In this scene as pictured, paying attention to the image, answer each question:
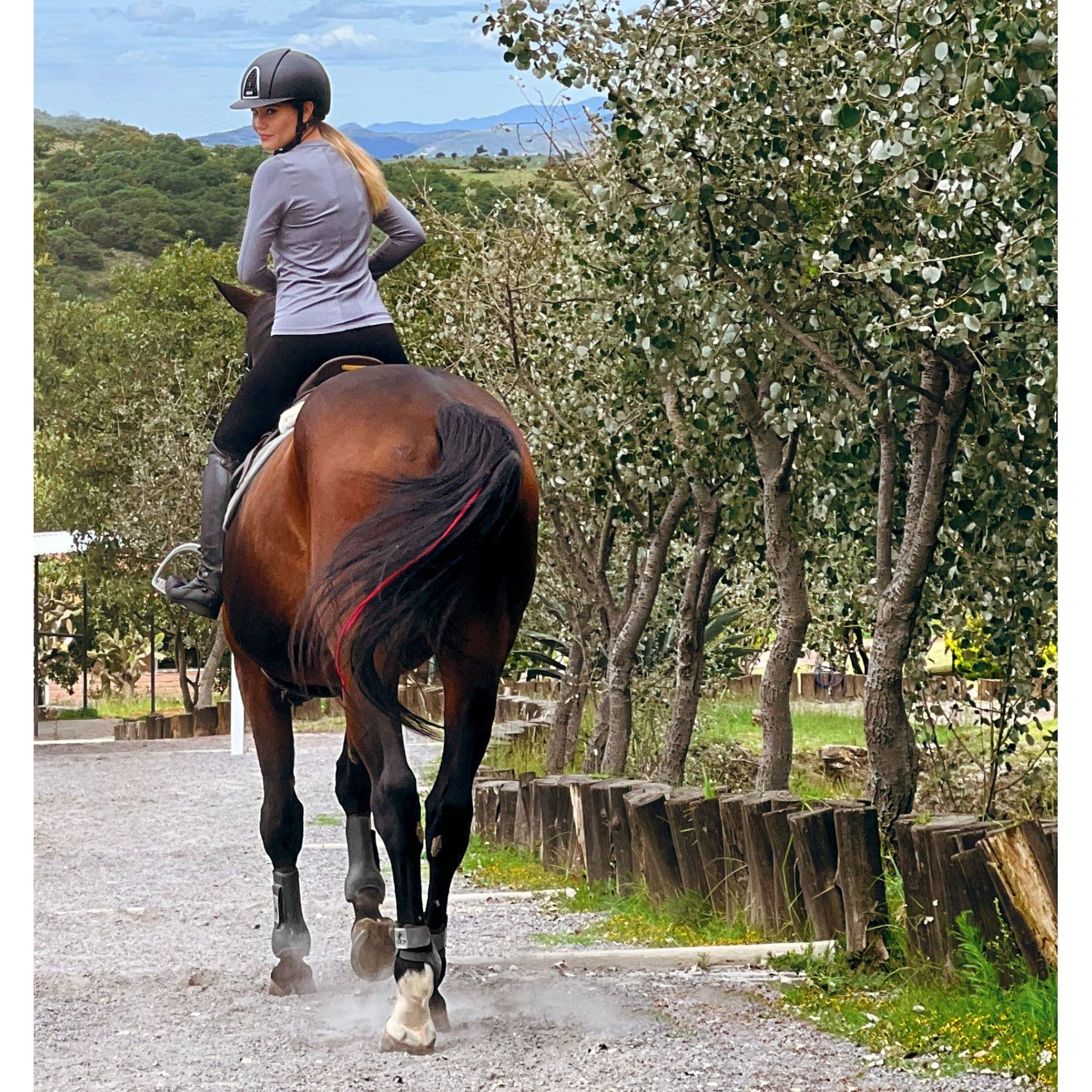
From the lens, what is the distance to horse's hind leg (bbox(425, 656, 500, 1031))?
4348 millimetres

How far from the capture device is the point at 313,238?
488 cm

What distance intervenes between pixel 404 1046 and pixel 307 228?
2.59 meters

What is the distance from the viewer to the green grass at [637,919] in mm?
5480

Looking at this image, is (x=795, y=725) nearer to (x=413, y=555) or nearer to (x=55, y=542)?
(x=55, y=542)

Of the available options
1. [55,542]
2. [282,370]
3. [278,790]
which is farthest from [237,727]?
[282,370]

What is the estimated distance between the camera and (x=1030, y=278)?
12.7 feet

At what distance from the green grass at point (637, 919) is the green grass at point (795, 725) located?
4118 millimetres

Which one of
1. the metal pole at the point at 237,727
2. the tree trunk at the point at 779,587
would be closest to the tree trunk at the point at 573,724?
the tree trunk at the point at 779,587

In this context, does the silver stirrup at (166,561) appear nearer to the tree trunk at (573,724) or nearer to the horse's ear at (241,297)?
the horse's ear at (241,297)

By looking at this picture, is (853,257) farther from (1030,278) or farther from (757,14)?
(1030,278)
